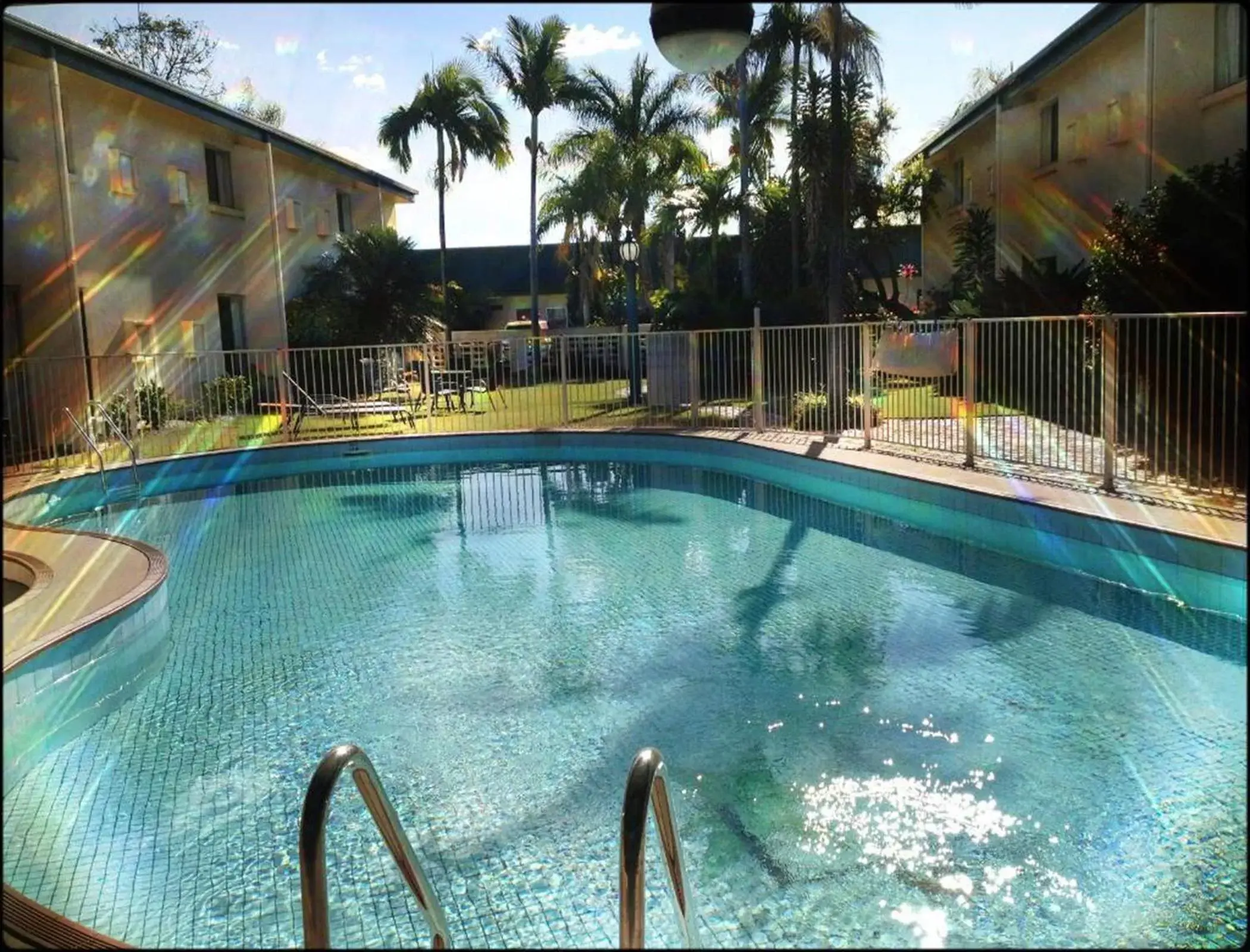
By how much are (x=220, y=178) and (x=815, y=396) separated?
14420mm

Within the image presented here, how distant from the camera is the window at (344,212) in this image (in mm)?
27875

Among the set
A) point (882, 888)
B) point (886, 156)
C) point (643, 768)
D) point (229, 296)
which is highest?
point (886, 156)

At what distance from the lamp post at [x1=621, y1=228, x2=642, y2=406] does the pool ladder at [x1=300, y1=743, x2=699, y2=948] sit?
548 inches

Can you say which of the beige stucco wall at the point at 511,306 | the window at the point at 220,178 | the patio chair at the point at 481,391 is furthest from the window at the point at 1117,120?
the beige stucco wall at the point at 511,306

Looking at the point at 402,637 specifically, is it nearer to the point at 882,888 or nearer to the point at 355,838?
the point at 355,838

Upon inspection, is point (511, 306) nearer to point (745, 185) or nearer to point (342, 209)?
point (342, 209)

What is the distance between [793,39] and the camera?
868 inches

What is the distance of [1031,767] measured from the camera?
14.6 feet

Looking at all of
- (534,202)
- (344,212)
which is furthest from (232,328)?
(534,202)

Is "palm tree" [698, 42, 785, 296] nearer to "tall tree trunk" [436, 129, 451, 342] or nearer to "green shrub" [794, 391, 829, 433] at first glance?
"tall tree trunk" [436, 129, 451, 342]

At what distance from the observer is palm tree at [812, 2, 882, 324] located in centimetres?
1522

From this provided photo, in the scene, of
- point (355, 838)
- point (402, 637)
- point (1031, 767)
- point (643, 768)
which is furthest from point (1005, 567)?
point (643, 768)

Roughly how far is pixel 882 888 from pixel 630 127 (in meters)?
22.8

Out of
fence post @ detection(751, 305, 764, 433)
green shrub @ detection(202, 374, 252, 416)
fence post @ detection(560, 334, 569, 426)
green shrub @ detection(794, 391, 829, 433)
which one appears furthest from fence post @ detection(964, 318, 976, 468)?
green shrub @ detection(202, 374, 252, 416)
